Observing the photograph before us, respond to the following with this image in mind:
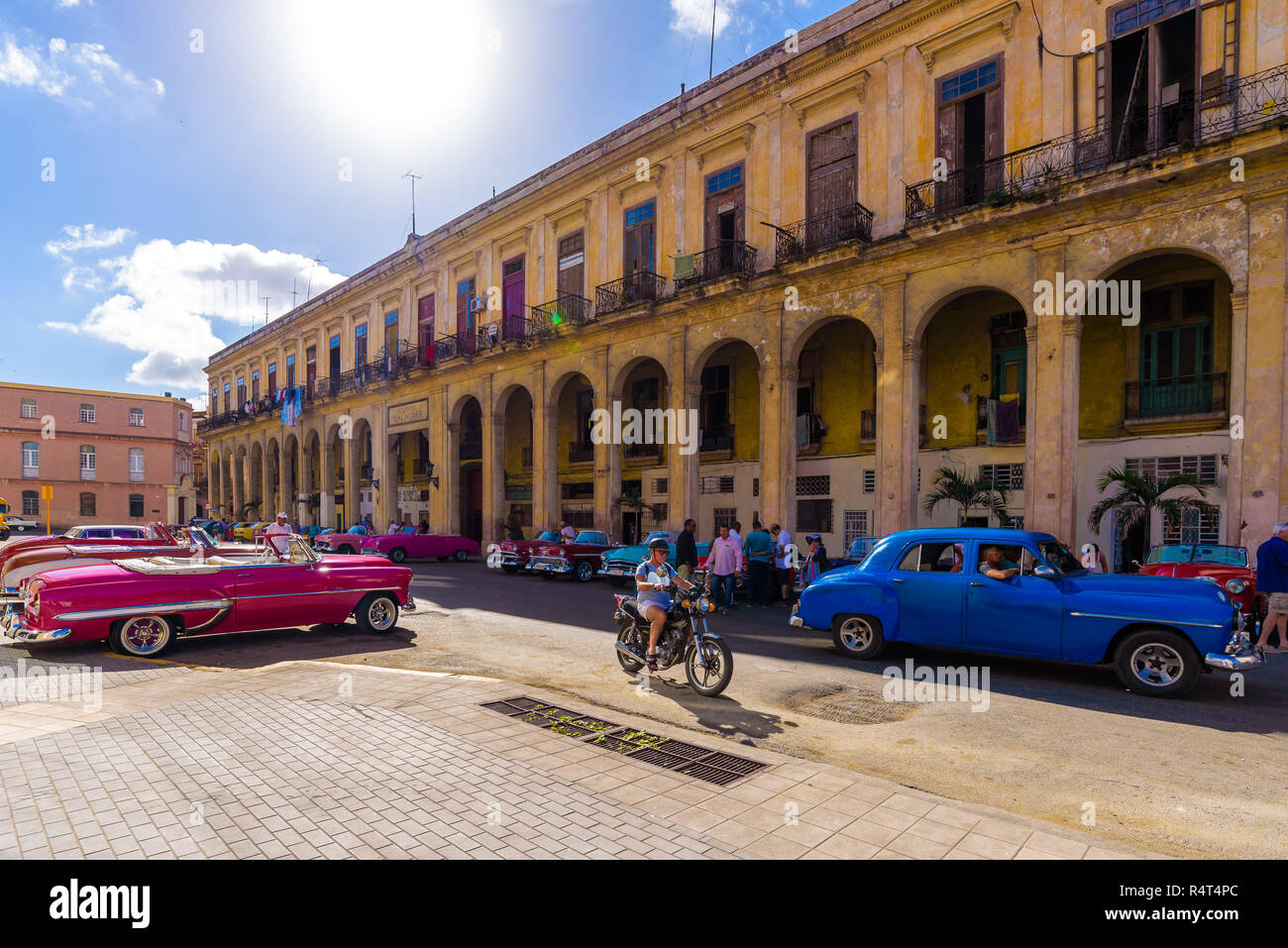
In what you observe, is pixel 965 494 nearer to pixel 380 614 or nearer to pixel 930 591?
pixel 930 591

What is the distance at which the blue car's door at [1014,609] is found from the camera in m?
7.55

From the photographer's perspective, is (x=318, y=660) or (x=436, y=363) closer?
A: (x=318, y=660)

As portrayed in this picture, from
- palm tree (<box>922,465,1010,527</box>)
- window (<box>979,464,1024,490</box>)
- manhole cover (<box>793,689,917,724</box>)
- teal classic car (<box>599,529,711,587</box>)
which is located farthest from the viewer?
window (<box>979,464,1024,490</box>)

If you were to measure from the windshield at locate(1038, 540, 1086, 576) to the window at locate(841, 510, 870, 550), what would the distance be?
12406mm

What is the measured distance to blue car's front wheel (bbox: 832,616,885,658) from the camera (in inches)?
Answer: 345

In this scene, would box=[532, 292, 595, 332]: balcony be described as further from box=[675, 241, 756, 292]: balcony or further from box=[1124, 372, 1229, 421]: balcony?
box=[1124, 372, 1229, 421]: balcony

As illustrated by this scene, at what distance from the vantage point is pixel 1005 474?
18.4m

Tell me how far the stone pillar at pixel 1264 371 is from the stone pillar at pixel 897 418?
6064 millimetres

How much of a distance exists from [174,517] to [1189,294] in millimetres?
71435

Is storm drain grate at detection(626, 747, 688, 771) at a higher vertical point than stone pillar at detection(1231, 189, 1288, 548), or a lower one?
lower

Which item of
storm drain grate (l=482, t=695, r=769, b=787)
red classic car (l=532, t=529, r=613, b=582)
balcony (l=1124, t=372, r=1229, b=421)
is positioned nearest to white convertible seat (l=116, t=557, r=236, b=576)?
storm drain grate (l=482, t=695, r=769, b=787)

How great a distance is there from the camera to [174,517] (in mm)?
62406

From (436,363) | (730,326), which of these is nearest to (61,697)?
(730,326)
